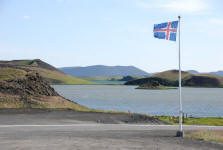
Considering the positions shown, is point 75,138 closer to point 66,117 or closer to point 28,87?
point 66,117

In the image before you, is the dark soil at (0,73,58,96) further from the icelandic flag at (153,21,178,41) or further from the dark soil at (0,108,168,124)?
the icelandic flag at (153,21,178,41)

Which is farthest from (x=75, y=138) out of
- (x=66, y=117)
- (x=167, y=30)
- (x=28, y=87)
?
(x=28, y=87)

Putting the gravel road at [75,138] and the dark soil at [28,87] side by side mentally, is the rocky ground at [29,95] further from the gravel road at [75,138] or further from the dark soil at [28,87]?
the gravel road at [75,138]

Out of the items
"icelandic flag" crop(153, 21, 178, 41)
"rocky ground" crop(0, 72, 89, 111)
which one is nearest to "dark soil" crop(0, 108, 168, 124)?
"rocky ground" crop(0, 72, 89, 111)

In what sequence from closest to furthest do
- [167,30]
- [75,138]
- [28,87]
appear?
[75,138], [167,30], [28,87]

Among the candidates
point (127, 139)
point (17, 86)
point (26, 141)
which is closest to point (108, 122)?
point (127, 139)

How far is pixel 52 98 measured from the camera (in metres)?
41.0

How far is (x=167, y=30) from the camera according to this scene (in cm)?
2147

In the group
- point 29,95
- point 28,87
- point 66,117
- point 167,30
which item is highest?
point 167,30

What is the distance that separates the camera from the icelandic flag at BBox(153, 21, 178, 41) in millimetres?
21330

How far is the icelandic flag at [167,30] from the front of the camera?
21.3 meters

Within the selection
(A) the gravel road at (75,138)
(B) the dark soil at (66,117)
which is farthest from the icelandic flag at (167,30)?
(B) the dark soil at (66,117)

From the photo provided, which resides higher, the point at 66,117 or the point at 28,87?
the point at 28,87

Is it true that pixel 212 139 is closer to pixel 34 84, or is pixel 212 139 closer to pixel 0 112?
pixel 0 112
